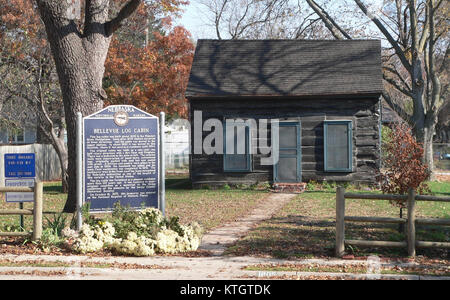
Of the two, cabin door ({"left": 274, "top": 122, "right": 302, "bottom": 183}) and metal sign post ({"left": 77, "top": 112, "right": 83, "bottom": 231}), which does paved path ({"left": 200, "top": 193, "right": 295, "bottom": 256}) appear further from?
cabin door ({"left": 274, "top": 122, "right": 302, "bottom": 183})

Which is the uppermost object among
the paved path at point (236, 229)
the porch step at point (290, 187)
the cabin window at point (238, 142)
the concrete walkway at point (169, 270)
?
the cabin window at point (238, 142)

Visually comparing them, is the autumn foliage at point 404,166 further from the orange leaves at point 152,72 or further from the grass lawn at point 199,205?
the orange leaves at point 152,72

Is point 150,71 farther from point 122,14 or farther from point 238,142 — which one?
point 122,14

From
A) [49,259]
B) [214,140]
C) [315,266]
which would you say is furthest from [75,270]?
[214,140]

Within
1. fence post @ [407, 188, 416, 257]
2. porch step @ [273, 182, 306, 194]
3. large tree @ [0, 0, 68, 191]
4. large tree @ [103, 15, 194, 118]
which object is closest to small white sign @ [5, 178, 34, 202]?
fence post @ [407, 188, 416, 257]

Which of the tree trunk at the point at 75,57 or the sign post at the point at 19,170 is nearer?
the sign post at the point at 19,170

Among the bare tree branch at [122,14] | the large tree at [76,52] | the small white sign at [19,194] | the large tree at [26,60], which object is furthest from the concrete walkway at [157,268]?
the large tree at [26,60]

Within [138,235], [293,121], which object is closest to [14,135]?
[293,121]

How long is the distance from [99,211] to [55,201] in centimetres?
765

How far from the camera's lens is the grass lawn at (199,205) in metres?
12.9

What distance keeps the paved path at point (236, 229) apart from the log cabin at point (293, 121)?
412cm

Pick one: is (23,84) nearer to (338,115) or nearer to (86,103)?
(86,103)

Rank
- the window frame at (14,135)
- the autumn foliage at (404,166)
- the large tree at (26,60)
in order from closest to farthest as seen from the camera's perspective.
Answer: the autumn foliage at (404,166), the large tree at (26,60), the window frame at (14,135)

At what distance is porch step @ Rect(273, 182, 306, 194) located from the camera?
65.9 feet
